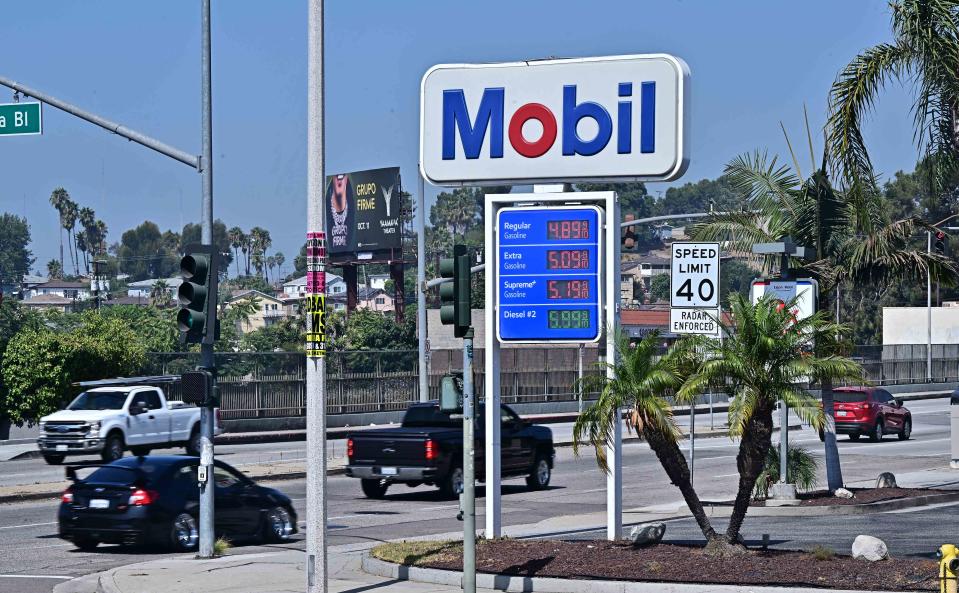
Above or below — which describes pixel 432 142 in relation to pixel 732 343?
above

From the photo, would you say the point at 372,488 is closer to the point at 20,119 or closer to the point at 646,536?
the point at 20,119

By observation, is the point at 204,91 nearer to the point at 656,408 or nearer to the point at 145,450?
the point at 656,408

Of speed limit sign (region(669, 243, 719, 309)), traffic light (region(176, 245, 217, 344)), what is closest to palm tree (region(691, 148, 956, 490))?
speed limit sign (region(669, 243, 719, 309))

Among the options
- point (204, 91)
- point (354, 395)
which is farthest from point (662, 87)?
point (354, 395)

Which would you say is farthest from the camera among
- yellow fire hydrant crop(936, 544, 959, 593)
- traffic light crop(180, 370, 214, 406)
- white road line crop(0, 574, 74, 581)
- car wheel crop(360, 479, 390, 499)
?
car wheel crop(360, 479, 390, 499)

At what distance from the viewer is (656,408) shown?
14.1 m

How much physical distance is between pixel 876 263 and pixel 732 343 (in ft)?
33.4

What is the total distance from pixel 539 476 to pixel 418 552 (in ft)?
40.7

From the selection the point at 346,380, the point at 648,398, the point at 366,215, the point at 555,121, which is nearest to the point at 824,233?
the point at 555,121

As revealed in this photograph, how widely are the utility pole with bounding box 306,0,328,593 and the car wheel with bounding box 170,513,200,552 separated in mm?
5736

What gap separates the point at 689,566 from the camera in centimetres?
1431

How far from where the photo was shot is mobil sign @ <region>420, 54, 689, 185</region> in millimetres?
16781

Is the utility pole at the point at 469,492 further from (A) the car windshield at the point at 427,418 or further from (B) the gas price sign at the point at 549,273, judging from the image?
(A) the car windshield at the point at 427,418

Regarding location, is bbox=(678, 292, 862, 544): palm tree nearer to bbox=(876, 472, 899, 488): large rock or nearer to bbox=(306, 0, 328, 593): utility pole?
bbox=(306, 0, 328, 593): utility pole
